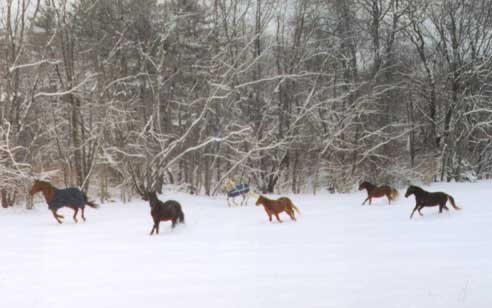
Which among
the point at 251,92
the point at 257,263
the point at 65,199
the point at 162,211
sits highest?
the point at 251,92

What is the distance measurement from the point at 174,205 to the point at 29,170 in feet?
26.2

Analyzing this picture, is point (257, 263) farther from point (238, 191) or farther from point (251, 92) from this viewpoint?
point (251, 92)

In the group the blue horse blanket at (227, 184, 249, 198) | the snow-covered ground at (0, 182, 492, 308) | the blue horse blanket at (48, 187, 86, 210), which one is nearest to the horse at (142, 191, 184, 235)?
the snow-covered ground at (0, 182, 492, 308)

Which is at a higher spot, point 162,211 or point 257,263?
point 162,211

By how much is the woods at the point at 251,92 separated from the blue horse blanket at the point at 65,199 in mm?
5753

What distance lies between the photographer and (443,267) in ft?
17.9

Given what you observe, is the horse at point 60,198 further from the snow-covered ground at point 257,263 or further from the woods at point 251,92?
the woods at point 251,92

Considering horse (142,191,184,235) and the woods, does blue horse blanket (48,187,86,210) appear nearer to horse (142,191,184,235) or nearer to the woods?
horse (142,191,184,235)

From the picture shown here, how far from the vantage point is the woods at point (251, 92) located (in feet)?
59.1

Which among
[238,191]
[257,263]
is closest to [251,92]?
[238,191]

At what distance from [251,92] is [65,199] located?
1396 centimetres

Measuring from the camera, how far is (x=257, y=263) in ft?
20.1

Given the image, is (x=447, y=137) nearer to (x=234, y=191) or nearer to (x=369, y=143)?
(x=369, y=143)

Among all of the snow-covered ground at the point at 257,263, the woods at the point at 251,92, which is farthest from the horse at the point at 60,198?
the woods at the point at 251,92
